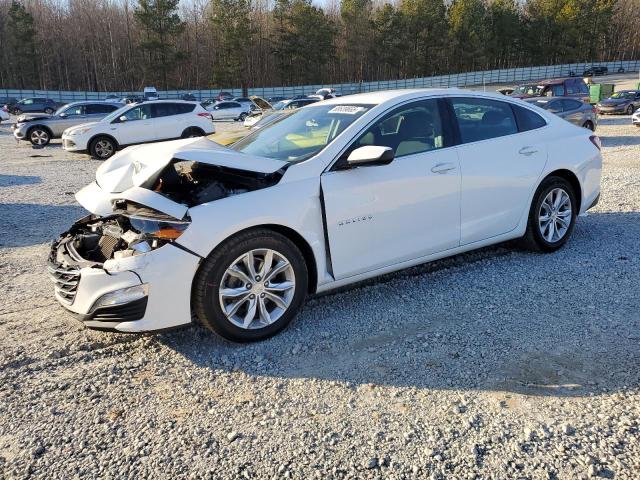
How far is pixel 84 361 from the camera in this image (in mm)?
3498

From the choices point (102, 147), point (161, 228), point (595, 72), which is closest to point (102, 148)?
point (102, 147)

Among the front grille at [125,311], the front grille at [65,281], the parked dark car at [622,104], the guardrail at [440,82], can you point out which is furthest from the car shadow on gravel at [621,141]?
the guardrail at [440,82]

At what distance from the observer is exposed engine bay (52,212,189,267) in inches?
133

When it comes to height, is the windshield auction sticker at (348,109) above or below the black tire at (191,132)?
above

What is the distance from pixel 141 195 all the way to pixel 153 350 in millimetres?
1058

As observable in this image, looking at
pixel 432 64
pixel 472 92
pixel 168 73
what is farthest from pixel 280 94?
pixel 472 92

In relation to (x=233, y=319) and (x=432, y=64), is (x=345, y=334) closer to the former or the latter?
(x=233, y=319)

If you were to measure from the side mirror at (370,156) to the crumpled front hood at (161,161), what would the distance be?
1.67ft

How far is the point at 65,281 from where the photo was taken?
357 cm

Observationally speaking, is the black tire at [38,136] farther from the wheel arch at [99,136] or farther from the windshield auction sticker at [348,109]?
the windshield auction sticker at [348,109]

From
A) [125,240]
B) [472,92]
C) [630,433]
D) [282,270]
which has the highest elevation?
[472,92]

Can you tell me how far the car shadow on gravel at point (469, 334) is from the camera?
3199 millimetres

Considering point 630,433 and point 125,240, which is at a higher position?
point 125,240

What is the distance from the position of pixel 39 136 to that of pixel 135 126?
6.28 meters
